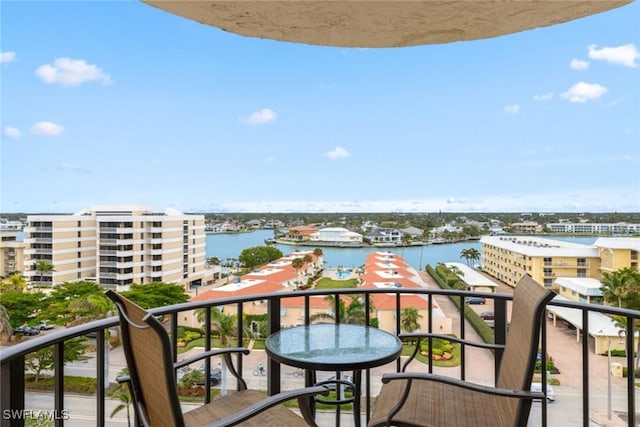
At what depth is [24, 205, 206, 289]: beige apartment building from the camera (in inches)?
766

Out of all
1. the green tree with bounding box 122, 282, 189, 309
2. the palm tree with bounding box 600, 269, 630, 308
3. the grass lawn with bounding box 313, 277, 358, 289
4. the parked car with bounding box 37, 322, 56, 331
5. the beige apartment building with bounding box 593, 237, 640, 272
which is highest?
the beige apartment building with bounding box 593, 237, 640, 272

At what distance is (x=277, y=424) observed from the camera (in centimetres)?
129

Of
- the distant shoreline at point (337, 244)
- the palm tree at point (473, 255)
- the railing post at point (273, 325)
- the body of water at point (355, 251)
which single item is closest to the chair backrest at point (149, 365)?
the railing post at point (273, 325)

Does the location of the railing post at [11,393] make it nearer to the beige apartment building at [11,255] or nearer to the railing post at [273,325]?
the railing post at [273,325]

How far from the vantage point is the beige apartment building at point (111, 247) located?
19.5 metres

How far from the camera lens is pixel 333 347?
1647mm

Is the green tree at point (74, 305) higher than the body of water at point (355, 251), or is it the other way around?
the body of water at point (355, 251)

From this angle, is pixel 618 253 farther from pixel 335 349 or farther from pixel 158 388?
pixel 158 388

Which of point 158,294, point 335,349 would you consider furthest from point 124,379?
point 158,294

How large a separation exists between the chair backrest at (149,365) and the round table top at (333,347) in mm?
544

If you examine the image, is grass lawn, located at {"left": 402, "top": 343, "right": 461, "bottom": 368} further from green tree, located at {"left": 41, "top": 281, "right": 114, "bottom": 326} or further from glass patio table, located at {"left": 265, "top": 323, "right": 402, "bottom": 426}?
green tree, located at {"left": 41, "top": 281, "right": 114, "bottom": 326}

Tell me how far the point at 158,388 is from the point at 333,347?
0.82 meters

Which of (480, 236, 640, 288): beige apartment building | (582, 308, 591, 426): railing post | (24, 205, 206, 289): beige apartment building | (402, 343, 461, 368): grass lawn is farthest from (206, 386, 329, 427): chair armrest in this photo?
(24, 205, 206, 289): beige apartment building

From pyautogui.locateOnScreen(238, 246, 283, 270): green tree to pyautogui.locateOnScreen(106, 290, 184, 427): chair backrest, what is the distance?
22.9 meters
